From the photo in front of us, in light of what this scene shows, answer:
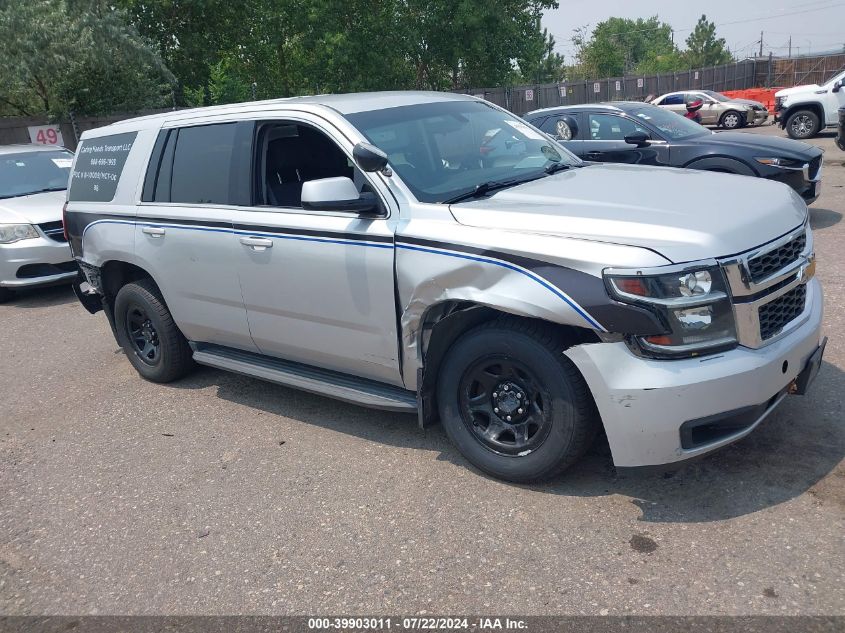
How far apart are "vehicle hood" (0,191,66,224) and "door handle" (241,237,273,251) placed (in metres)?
5.67

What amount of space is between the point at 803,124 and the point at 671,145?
12.1 m

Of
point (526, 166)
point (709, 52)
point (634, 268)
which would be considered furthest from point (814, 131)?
point (709, 52)

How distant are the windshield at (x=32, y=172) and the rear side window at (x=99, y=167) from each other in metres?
4.61

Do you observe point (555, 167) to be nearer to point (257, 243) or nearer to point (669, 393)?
point (257, 243)

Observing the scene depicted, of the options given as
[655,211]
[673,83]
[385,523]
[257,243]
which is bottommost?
[385,523]

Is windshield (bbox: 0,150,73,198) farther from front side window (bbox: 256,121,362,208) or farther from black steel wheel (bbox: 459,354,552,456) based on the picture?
black steel wheel (bbox: 459,354,552,456)

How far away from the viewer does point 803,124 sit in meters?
19.2

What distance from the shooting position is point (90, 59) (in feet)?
65.5

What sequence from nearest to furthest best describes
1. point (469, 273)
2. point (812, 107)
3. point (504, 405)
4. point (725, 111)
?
point (469, 273) → point (504, 405) → point (812, 107) → point (725, 111)

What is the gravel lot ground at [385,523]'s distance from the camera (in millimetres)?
3072

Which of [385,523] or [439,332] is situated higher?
[439,332]

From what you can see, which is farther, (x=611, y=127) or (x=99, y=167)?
(x=611, y=127)

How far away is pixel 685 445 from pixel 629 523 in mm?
470

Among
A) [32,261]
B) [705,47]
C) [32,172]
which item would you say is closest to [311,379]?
Answer: [32,261]
